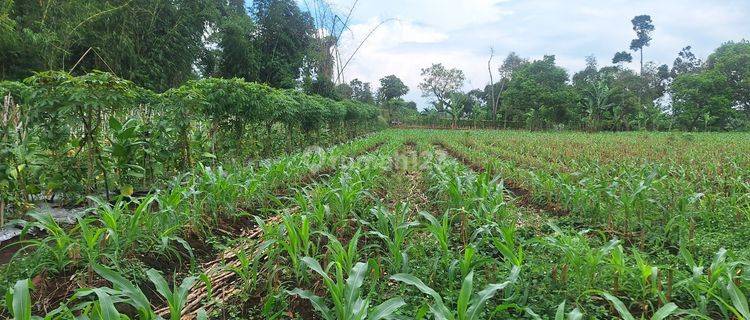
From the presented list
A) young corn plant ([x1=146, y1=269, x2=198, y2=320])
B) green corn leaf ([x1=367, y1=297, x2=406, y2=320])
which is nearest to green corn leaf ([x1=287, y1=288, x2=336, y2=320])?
green corn leaf ([x1=367, y1=297, x2=406, y2=320])

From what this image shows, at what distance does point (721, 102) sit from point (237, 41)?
104ft

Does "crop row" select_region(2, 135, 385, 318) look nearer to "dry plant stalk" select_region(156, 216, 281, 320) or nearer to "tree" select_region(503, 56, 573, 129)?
"dry plant stalk" select_region(156, 216, 281, 320)

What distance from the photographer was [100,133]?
473cm

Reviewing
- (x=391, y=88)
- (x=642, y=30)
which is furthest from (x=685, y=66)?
(x=391, y=88)

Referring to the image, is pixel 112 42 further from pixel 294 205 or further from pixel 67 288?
pixel 67 288

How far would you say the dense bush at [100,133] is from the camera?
3617 mm

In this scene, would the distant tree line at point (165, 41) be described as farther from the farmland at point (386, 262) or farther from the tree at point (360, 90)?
the tree at point (360, 90)

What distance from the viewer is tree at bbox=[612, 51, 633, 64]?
1671 inches

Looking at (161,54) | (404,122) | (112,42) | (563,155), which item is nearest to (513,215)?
(563,155)

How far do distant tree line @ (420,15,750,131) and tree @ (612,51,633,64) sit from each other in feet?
9.03

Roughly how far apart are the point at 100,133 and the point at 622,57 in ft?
161

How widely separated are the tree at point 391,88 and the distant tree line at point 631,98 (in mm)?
9223

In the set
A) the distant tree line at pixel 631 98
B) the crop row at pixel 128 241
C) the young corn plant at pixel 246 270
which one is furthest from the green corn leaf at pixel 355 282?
the distant tree line at pixel 631 98

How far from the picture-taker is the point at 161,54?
653 inches
